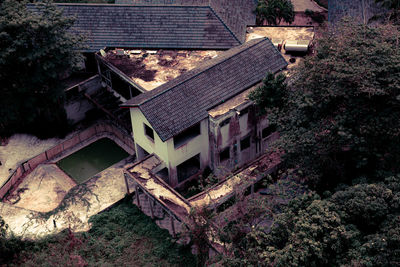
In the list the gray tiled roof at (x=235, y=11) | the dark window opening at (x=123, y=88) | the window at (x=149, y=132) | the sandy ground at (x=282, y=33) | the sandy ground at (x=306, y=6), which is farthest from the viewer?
the sandy ground at (x=306, y=6)

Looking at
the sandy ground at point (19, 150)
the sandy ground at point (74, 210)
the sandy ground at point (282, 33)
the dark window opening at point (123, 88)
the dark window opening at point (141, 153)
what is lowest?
the sandy ground at point (74, 210)

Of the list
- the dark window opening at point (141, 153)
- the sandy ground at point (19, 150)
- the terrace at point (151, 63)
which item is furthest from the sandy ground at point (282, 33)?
the sandy ground at point (19, 150)

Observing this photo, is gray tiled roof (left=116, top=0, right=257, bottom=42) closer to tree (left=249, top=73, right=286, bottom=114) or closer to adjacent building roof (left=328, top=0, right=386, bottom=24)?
adjacent building roof (left=328, top=0, right=386, bottom=24)

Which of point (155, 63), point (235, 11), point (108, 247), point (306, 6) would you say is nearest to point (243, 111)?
point (155, 63)

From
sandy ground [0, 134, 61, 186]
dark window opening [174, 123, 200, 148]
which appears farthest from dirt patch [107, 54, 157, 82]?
sandy ground [0, 134, 61, 186]

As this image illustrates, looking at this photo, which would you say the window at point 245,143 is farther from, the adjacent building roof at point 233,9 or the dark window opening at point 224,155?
the adjacent building roof at point 233,9

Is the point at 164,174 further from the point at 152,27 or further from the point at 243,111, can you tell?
the point at 152,27
